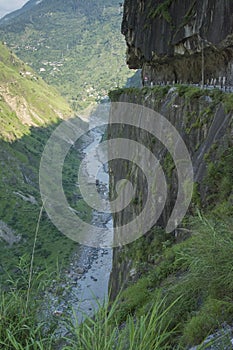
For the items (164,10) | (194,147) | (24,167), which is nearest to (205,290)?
(194,147)

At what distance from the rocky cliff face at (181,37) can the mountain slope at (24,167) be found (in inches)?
678

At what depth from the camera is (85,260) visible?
71.1 m

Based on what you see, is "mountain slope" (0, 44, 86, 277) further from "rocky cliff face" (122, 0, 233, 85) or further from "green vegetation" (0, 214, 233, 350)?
"rocky cliff face" (122, 0, 233, 85)

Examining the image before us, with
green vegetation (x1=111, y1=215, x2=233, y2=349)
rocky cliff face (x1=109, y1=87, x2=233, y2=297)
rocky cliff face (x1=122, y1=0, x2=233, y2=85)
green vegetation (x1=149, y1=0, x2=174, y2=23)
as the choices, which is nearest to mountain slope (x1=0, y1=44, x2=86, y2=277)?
rocky cliff face (x1=109, y1=87, x2=233, y2=297)

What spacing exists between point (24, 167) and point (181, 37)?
87.0 metres

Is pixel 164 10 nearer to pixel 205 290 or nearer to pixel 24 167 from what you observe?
pixel 205 290

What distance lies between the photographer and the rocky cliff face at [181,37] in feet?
79.8

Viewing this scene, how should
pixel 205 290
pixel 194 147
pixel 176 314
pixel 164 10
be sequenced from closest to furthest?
pixel 205 290
pixel 176 314
pixel 194 147
pixel 164 10

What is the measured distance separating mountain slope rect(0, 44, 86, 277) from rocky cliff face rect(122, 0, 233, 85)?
17.2m

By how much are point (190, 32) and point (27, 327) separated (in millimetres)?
25345

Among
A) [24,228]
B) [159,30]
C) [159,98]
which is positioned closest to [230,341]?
[159,98]

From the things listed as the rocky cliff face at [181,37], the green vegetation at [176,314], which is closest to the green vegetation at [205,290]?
the green vegetation at [176,314]

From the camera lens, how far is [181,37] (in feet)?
95.9

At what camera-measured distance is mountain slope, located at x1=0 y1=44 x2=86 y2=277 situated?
242 feet
